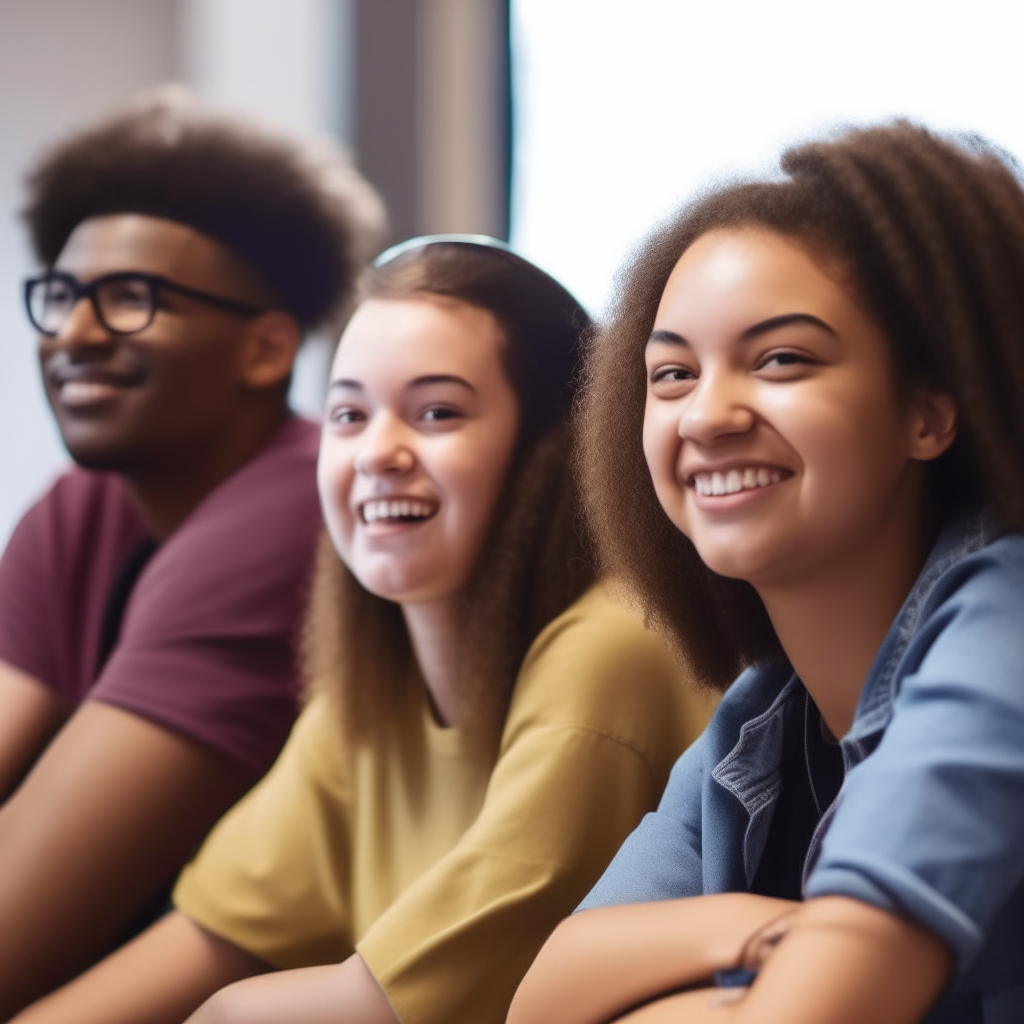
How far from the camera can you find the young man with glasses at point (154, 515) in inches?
56.9

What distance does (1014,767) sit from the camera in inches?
28.7

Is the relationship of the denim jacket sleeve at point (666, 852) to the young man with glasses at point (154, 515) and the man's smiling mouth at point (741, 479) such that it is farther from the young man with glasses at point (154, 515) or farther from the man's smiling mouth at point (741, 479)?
the young man with glasses at point (154, 515)

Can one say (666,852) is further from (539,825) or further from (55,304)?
(55,304)

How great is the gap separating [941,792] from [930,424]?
26 centimetres

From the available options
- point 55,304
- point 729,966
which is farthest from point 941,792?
point 55,304

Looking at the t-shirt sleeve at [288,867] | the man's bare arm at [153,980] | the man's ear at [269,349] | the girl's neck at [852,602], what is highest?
the man's ear at [269,349]

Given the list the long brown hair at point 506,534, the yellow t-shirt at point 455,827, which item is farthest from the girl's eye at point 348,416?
the yellow t-shirt at point 455,827

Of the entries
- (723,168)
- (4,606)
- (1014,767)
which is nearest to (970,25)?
(723,168)

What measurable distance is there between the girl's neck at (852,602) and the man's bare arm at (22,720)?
1132mm

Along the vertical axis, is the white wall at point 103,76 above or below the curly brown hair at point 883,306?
above

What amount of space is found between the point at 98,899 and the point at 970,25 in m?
1.42

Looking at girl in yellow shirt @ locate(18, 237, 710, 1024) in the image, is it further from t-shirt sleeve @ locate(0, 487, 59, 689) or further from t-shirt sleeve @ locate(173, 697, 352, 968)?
t-shirt sleeve @ locate(0, 487, 59, 689)

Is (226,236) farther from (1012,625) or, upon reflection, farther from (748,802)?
(1012,625)

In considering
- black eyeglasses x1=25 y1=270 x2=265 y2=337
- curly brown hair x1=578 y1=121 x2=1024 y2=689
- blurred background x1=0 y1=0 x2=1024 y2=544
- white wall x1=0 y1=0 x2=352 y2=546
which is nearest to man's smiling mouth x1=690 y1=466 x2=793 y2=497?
curly brown hair x1=578 y1=121 x2=1024 y2=689
